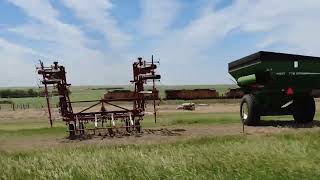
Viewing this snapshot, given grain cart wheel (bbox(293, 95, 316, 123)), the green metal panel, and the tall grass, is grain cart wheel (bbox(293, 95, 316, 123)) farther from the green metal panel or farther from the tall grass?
the tall grass

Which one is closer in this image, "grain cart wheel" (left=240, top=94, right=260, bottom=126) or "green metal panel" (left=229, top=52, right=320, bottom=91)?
"green metal panel" (left=229, top=52, right=320, bottom=91)

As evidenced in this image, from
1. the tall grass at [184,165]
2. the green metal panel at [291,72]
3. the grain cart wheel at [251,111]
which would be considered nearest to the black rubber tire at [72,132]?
the grain cart wheel at [251,111]

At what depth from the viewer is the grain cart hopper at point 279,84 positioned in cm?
2531

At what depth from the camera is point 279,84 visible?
84.2 feet

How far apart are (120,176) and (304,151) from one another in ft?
13.5

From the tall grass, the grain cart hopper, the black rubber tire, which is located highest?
the grain cart hopper

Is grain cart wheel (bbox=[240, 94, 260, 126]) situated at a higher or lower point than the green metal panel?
lower

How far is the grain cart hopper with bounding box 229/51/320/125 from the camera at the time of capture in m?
25.3

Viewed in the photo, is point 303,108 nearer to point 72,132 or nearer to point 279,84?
point 279,84

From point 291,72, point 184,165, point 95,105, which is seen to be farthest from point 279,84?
point 184,165

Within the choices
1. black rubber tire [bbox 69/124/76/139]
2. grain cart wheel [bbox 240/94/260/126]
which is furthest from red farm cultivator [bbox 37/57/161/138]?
grain cart wheel [bbox 240/94/260/126]

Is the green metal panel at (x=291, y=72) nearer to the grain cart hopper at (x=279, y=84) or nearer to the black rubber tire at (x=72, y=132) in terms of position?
the grain cart hopper at (x=279, y=84)

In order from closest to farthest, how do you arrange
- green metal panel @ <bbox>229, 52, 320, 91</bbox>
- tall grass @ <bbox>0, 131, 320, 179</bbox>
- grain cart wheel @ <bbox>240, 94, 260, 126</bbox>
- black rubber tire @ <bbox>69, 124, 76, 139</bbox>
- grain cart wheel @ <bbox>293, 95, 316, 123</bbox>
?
1. tall grass @ <bbox>0, 131, 320, 179</bbox>
2. black rubber tire @ <bbox>69, 124, 76, 139</bbox>
3. green metal panel @ <bbox>229, 52, 320, 91</bbox>
4. grain cart wheel @ <bbox>240, 94, 260, 126</bbox>
5. grain cart wheel @ <bbox>293, 95, 316, 123</bbox>

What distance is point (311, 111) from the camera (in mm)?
27016
